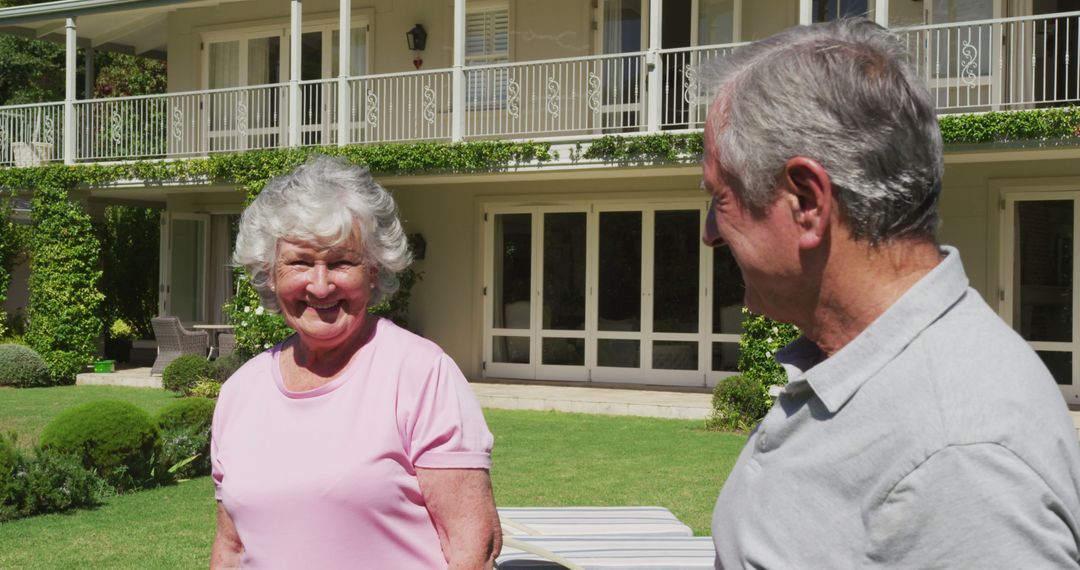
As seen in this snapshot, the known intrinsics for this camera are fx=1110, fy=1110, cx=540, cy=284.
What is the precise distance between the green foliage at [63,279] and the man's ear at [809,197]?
17016 mm

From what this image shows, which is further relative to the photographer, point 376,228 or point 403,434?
point 376,228

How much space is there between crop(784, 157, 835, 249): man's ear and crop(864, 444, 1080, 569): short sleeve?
0.30 m

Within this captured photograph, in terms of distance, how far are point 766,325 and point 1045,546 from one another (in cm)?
1104

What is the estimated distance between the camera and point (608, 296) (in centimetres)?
1546

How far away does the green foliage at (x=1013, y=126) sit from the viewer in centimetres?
1089

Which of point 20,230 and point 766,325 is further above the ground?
point 20,230

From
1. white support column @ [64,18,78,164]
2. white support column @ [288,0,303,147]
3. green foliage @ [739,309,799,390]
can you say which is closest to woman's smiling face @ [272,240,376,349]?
green foliage @ [739,309,799,390]

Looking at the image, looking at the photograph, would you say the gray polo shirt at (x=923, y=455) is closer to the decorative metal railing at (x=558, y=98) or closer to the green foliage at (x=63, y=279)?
the decorative metal railing at (x=558, y=98)

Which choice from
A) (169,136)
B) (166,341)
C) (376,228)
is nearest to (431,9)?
(169,136)

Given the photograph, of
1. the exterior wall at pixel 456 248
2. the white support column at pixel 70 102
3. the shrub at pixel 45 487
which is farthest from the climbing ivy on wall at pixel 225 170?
the shrub at pixel 45 487

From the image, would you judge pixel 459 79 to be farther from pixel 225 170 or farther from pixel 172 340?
pixel 172 340

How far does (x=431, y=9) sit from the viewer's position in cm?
1627

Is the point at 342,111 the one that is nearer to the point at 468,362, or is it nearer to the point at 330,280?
the point at 468,362

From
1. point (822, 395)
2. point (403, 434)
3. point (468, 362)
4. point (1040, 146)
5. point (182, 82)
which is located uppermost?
point (182, 82)
